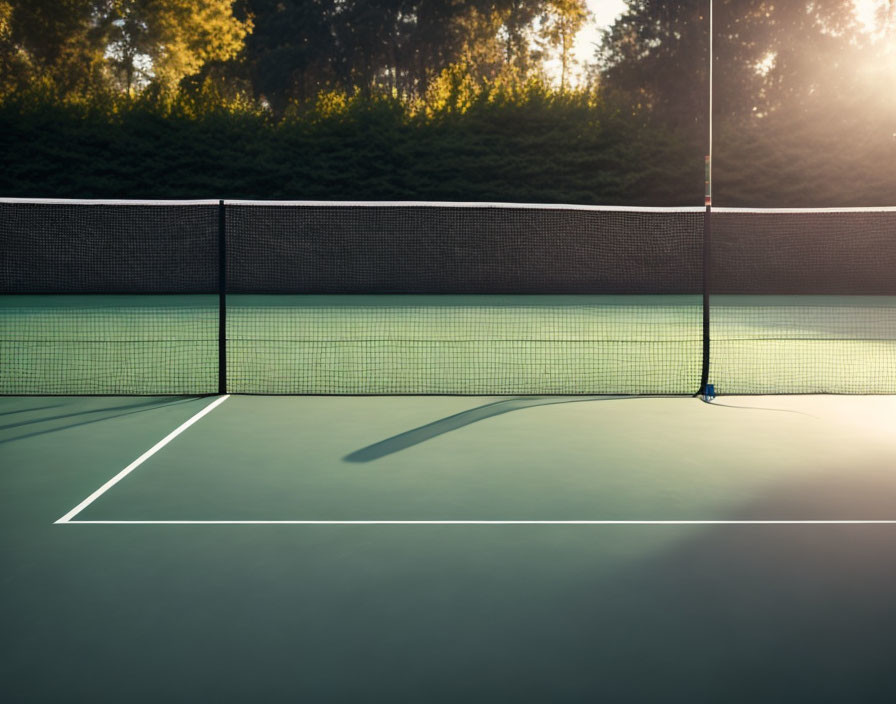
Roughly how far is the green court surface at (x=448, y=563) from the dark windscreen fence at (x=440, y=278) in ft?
28.1

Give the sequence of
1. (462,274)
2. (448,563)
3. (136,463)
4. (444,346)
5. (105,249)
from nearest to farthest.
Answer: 1. (448,563)
2. (136,463)
3. (444,346)
4. (105,249)
5. (462,274)

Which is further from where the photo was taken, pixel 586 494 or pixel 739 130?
pixel 739 130

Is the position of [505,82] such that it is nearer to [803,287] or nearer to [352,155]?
[352,155]

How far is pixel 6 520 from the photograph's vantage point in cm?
590

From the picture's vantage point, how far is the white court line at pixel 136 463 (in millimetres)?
6148

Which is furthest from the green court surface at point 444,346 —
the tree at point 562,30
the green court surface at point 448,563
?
the tree at point 562,30

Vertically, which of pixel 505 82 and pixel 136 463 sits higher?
pixel 505 82

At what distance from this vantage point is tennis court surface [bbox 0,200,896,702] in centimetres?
384

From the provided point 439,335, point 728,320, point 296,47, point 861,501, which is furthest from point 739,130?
point 861,501

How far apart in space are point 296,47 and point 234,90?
233 inches

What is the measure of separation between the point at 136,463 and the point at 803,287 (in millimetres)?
24247

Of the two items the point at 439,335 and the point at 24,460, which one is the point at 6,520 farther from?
the point at 439,335

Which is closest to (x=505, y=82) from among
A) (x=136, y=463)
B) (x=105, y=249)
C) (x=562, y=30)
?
(x=562, y=30)

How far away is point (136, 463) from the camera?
7523 mm
